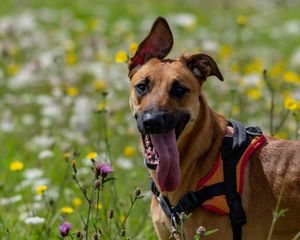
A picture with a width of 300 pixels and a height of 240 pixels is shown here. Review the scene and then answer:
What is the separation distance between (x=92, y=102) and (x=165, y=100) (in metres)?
5.12

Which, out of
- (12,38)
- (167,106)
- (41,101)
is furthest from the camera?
(12,38)

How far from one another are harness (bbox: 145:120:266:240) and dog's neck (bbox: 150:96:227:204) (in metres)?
0.04

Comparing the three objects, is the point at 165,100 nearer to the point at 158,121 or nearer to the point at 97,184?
the point at 158,121

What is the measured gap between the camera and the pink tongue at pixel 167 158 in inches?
188

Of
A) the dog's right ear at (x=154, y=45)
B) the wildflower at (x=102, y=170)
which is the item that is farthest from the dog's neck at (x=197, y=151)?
the wildflower at (x=102, y=170)

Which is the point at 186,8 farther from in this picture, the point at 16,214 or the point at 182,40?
the point at 16,214

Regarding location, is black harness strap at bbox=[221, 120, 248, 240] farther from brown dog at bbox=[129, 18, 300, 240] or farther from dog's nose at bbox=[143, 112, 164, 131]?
dog's nose at bbox=[143, 112, 164, 131]

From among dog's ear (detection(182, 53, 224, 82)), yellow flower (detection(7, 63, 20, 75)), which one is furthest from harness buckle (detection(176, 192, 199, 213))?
yellow flower (detection(7, 63, 20, 75))

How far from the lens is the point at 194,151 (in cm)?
501

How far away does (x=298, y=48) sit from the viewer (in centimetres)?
1429

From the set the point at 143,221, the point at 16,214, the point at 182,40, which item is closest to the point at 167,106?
the point at 143,221

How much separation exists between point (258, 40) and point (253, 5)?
16.8ft

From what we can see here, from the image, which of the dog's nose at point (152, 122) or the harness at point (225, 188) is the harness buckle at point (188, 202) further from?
the dog's nose at point (152, 122)

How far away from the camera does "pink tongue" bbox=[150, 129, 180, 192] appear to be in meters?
4.79
